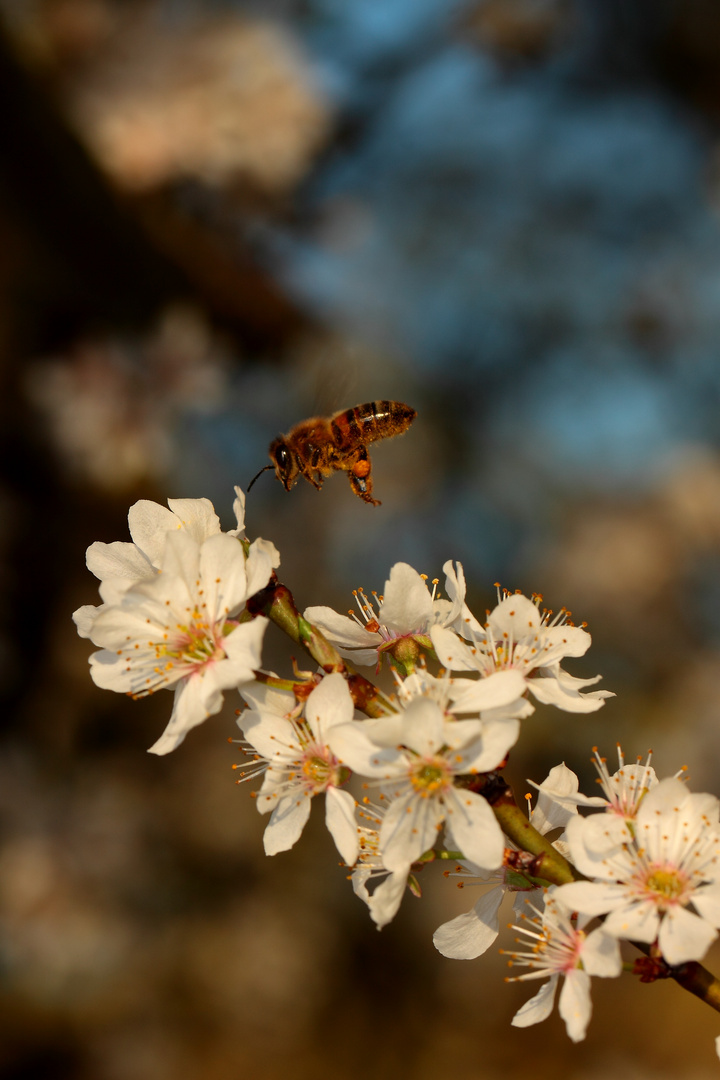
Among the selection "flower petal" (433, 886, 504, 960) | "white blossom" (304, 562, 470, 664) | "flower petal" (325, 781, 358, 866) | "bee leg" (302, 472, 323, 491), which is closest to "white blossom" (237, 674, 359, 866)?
"flower petal" (325, 781, 358, 866)

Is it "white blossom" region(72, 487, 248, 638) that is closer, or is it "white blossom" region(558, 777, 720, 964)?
"white blossom" region(558, 777, 720, 964)

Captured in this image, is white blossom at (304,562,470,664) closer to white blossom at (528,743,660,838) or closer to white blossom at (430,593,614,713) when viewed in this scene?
white blossom at (430,593,614,713)

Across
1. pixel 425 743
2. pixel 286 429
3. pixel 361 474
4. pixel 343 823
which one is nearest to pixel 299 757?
pixel 343 823

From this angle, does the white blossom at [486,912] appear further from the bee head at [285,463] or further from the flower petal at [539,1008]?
the bee head at [285,463]

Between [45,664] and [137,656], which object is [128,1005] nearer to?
[45,664]

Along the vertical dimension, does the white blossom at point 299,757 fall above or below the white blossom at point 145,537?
below

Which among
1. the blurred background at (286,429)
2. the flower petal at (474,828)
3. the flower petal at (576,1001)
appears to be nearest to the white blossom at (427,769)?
the flower petal at (474,828)

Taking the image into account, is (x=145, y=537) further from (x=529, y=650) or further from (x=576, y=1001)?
(x=576, y=1001)
